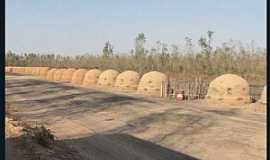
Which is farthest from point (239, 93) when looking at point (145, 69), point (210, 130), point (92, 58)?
point (92, 58)

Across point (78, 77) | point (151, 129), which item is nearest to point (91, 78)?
point (78, 77)

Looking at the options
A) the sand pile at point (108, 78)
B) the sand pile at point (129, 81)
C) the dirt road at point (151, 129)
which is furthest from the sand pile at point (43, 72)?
the dirt road at point (151, 129)

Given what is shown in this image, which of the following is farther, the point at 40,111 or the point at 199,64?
the point at 199,64

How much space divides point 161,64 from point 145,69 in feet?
9.74

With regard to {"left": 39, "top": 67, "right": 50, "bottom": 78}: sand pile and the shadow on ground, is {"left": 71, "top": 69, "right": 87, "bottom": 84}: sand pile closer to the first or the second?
{"left": 39, "top": 67, "right": 50, "bottom": 78}: sand pile

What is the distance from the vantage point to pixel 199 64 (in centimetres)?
5953

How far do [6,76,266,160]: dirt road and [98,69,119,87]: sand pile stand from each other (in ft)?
56.4

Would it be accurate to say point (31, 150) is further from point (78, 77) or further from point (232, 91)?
point (78, 77)

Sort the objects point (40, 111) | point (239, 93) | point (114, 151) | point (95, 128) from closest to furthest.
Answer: point (114, 151) → point (95, 128) → point (40, 111) → point (239, 93)

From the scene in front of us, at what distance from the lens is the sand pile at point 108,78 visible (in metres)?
44.9

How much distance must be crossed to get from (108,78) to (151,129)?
28.5 meters

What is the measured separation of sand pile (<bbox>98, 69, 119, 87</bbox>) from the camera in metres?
44.9

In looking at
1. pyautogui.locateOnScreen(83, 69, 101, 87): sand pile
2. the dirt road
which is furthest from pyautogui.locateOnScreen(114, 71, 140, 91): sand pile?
the dirt road
